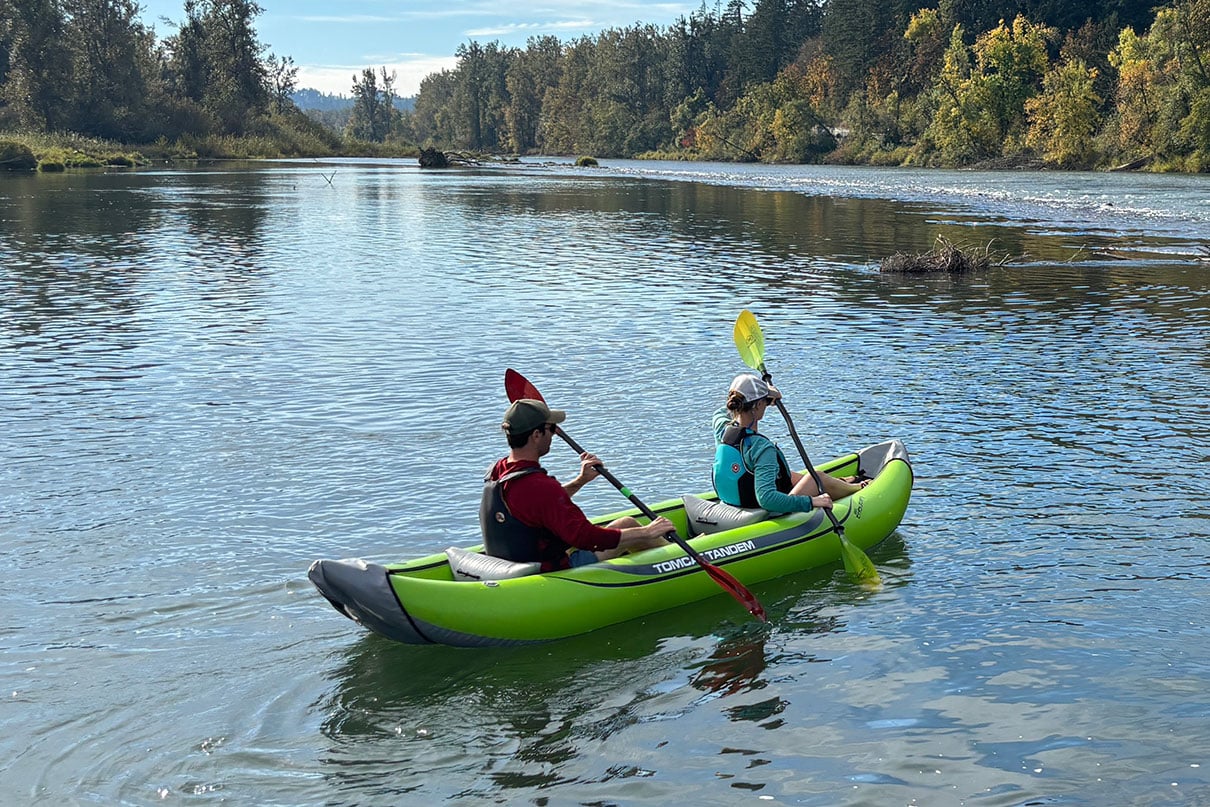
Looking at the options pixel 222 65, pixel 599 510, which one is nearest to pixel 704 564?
pixel 599 510

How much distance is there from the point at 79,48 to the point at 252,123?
17.8 metres

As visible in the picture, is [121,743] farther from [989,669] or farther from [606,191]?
[606,191]

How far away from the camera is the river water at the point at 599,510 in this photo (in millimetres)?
6051

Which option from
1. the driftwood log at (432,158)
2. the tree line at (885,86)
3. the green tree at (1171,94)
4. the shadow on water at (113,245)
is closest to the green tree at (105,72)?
the driftwood log at (432,158)

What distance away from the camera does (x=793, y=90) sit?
352ft

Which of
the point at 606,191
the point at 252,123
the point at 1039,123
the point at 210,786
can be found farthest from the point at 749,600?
the point at 252,123

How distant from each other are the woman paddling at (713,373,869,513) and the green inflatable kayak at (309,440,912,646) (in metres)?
0.10

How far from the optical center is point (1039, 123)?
2771 inches

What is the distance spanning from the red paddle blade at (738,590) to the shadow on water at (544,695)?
9 cm

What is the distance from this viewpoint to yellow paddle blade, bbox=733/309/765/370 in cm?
1112

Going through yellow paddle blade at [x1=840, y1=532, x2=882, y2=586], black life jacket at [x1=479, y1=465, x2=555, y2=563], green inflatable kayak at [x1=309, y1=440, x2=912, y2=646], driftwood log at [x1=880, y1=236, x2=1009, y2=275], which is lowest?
yellow paddle blade at [x1=840, y1=532, x2=882, y2=586]

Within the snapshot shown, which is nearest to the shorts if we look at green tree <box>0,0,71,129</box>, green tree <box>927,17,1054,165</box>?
green tree <box>927,17,1054,165</box>

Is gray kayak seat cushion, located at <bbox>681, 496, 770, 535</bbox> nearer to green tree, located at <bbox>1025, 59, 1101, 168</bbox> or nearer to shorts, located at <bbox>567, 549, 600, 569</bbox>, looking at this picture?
shorts, located at <bbox>567, 549, 600, 569</bbox>

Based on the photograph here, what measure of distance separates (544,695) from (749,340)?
526 centimetres
